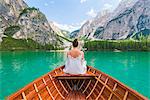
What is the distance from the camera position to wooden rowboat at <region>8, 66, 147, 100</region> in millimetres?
8363

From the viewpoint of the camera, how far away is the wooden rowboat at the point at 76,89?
8363 mm

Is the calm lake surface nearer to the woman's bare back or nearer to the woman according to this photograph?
the woman

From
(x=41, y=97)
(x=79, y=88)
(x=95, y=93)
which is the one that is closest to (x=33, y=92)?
(x=41, y=97)

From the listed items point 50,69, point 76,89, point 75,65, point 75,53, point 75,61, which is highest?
point 75,53

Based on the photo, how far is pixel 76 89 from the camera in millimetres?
13461

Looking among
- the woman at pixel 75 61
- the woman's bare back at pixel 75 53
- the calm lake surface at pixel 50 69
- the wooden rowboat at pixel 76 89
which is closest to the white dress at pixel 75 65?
the woman at pixel 75 61

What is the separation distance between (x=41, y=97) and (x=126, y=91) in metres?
3.36

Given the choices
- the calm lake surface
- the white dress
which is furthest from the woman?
the calm lake surface

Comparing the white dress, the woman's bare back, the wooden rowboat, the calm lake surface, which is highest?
the woman's bare back

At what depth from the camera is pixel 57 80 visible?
12969 millimetres

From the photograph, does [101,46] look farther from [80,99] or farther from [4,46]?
[80,99]

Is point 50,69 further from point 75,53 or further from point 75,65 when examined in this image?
point 75,65

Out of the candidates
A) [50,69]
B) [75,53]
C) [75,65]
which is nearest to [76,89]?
[75,65]

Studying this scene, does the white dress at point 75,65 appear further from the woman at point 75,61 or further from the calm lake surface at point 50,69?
the calm lake surface at point 50,69
